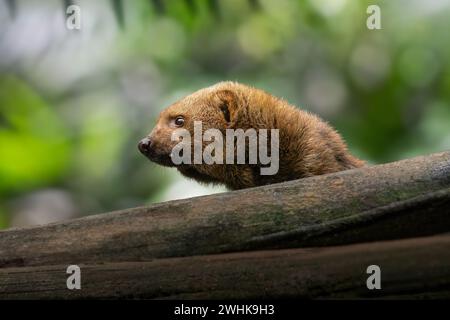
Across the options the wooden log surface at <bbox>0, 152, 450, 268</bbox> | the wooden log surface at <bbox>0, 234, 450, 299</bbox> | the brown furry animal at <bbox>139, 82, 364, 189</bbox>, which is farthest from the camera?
the brown furry animal at <bbox>139, 82, 364, 189</bbox>

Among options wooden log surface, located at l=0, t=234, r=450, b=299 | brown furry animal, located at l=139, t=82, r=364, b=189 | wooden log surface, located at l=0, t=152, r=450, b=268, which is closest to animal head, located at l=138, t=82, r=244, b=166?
brown furry animal, located at l=139, t=82, r=364, b=189

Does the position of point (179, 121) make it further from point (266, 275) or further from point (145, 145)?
point (266, 275)

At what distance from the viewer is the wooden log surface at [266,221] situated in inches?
79.9

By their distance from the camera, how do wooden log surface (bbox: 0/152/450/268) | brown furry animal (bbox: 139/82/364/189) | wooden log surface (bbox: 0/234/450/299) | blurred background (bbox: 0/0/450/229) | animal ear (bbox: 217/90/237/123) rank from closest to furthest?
wooden log surface (bbox: 0/234/450/299) → wooden log surface (bbox: 0/152/450/268) → brown furry animal (bbox: 139/82/364/189) → animal ear (bbox: 217/90/237/123) → blurred background (bbox: 0/0/450/229)

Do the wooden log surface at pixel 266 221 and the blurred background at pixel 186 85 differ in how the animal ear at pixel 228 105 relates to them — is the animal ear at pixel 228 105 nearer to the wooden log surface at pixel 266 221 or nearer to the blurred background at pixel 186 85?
the wooden log surface at pixel 266 221

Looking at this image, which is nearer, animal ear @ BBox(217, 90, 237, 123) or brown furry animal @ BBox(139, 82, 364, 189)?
brown furry animal @ BBox(139, 82, 364, 189)

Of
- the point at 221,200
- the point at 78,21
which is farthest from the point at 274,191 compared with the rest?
the point at 78,21

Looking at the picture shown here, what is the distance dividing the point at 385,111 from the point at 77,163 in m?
2.74

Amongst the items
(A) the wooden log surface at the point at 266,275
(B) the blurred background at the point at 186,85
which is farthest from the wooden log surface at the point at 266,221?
(B) the blurred background at the point at 186,85

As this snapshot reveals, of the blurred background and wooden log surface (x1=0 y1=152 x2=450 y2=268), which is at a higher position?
the blurred background

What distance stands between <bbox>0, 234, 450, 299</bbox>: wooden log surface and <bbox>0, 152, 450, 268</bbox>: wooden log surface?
0.05 meters

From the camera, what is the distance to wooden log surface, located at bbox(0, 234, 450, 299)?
190cm

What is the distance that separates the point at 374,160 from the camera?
5.78 meters

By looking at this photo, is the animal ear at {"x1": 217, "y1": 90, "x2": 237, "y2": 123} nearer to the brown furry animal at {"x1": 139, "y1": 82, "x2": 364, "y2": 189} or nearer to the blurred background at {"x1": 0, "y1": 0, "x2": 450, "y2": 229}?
the brown furry animal at {"x1": 139, "y1": 82, "x2": 364, "y2": 189}
